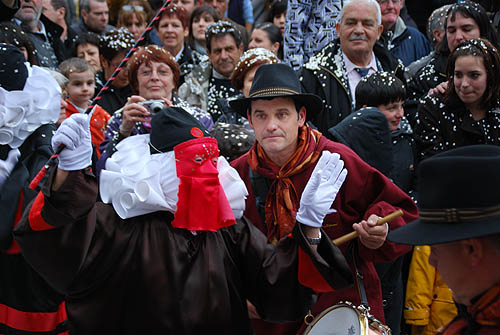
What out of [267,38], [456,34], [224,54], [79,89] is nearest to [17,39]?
[79,89]

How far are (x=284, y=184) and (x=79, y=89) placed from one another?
10.3 ft

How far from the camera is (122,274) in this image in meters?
3.46

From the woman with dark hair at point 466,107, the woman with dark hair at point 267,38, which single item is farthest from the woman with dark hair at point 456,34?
the woman with dark hair at point 267,38

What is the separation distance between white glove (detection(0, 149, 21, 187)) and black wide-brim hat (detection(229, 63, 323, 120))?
1451 millimetres

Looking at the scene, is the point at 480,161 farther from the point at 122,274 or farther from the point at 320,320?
the point at 122,274

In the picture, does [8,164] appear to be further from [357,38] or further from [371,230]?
[357,38]

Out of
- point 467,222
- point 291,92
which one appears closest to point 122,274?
point 291,92

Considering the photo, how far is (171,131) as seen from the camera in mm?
3682

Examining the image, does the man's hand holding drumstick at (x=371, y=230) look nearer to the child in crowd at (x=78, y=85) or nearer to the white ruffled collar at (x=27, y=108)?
the white ruffled collar at (x=27, y=108)

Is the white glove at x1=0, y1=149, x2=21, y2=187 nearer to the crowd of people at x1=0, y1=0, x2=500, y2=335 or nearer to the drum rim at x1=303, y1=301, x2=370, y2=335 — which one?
the crowd of people at x1=0, y1=0, x2=500, y2=335

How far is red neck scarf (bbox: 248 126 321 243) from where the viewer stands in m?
4.08

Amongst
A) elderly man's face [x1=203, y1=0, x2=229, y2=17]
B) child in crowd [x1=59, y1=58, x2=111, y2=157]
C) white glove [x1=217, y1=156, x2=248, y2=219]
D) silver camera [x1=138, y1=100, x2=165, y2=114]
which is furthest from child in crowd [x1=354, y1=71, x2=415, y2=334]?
elderly man's face [x1=203, y1=0, x2=229, y2=17]

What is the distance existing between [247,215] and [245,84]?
73.0 inches

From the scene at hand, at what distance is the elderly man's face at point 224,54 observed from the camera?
22.1ft
